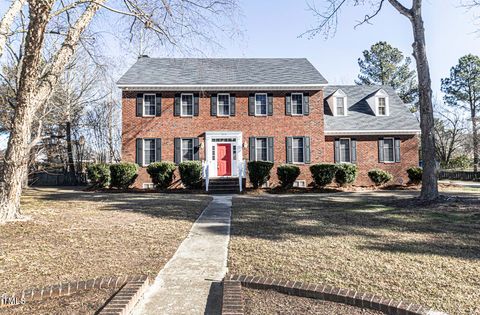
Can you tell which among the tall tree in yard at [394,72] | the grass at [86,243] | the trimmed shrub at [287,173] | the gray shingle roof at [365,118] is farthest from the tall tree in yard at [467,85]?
the grass at [86,243]

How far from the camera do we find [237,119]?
734 inches

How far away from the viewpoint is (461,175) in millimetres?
28328

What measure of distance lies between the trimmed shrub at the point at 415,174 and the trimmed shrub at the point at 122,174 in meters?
15.0

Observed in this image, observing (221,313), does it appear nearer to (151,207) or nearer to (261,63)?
(151,207)

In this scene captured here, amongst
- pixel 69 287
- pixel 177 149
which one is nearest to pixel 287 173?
pixel 177 149

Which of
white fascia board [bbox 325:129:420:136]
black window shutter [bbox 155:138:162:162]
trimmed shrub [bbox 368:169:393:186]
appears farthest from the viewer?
white fascia board [bbox 325:129:420:136]

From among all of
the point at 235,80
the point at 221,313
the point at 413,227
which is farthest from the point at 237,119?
the point at 221,313

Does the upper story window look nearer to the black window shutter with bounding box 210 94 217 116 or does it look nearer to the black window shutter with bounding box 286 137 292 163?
the black window shutter with bounding box 286 137 292 163

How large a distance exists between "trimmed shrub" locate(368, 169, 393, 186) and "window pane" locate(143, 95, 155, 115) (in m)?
12.8

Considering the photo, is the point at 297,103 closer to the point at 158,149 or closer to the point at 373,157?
the point at 373,157

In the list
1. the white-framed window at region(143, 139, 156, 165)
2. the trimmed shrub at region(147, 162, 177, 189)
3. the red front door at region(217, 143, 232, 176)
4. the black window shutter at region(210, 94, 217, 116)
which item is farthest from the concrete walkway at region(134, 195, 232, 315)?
the black window shutter at region(210, 94, 217, 116)

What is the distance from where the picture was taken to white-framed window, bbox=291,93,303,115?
18.9 meters

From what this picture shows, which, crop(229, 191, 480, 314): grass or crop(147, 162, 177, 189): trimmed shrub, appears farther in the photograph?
crop(147, 162, 177, 189): trimmed shrub

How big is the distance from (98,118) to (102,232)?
92.1ft
